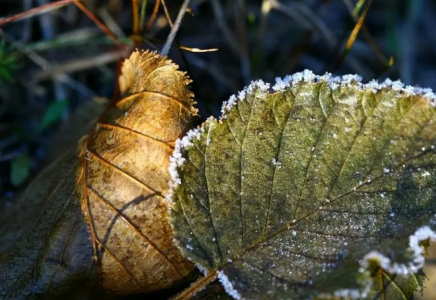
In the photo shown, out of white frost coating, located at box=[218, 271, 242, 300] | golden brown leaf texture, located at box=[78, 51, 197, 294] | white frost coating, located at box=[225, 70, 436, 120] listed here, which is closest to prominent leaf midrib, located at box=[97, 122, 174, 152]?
golden brown leaf texture, located at box=[78, 51, 197, 294]

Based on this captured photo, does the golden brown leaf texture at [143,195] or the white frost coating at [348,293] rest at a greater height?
the golden brown leaf texture at [143,195]

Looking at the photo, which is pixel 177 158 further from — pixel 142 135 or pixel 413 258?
pixel 413 258

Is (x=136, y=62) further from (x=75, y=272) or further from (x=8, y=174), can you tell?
(x=8, y=174)

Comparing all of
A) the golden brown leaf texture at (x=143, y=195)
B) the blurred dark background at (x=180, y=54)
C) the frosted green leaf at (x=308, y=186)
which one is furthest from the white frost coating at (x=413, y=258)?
the blurred dark background at (x=180, y=54)

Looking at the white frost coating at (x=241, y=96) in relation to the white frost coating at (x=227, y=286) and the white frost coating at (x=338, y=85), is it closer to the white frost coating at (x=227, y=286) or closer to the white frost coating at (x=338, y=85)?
the white frost coating at (x=338, y=85)

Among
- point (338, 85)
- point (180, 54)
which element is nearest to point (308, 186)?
point (338, 85)

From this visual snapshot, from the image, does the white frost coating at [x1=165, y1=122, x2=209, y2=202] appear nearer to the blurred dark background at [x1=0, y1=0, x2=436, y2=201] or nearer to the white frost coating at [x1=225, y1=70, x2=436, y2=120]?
the white frost coating at [x1=225, y1=70, x2=436, y2=120]
